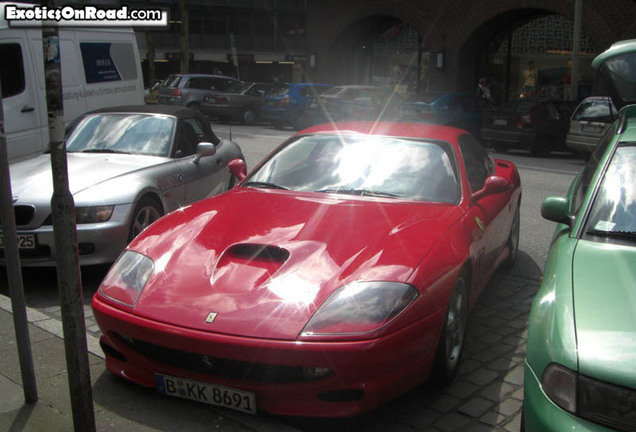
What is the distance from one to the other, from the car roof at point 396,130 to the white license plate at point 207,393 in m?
2.63

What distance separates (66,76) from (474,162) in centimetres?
815

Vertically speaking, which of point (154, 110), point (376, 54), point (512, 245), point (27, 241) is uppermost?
point (376, 54)

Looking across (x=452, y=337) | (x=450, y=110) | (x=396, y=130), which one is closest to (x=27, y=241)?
(x=396, y=130)

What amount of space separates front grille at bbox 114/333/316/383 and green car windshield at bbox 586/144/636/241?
5.41ft

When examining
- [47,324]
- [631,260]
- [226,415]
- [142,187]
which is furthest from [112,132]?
[631,260]

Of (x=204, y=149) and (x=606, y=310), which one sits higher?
(x=204, y=149)

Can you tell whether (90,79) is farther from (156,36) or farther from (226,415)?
(156,36)

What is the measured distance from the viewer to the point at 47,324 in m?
4.70

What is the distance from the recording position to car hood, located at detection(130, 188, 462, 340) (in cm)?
345

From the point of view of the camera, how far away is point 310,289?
353cm

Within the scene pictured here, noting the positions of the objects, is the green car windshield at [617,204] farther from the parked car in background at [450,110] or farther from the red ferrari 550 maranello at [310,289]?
the parked car in background at [450,110]

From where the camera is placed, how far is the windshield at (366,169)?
15.8ft

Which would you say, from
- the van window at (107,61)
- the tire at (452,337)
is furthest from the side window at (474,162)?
the van window at (107,61)

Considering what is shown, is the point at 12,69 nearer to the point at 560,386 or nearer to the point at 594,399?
the point at 560,386
